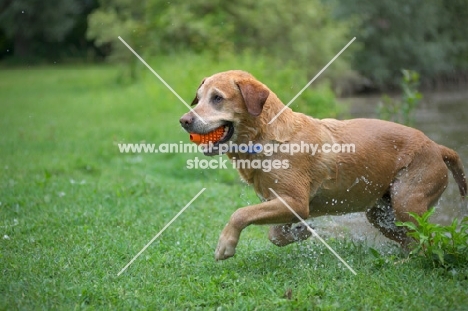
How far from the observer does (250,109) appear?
6.02 meters

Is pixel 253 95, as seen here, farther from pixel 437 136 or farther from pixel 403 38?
pixel 403 38

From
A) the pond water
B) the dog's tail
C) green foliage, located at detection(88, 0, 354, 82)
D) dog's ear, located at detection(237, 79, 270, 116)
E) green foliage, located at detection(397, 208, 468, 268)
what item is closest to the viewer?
green foliage, located at detection(397, 208, 468, 268)

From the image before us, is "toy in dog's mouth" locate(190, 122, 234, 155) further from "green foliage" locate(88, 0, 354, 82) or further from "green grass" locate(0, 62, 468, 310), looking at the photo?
"green foliage" locate(88, 0, 354, 82)

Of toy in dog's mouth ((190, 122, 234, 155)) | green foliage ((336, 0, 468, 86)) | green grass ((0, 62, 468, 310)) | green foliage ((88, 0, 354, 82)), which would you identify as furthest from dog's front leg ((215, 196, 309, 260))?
green foliage ((336, 0, 468, 86))

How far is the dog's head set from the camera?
6.05 m

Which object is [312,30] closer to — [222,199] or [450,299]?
[222,199]

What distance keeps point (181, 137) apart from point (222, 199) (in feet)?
16.2

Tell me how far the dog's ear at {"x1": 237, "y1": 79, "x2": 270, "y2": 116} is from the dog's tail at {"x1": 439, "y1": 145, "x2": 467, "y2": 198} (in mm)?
1998

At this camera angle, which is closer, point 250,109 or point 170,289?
point 170,289

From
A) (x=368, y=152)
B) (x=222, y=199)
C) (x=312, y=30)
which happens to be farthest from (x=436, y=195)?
(x=312, y=30)

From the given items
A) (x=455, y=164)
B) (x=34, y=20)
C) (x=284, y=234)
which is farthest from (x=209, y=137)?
(x=34, y=20)

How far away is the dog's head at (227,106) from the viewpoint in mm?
6047

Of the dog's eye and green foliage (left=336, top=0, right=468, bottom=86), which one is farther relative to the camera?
green foliage (left=336, top=0, right=468, bottom=86)

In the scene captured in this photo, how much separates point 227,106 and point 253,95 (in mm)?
274
